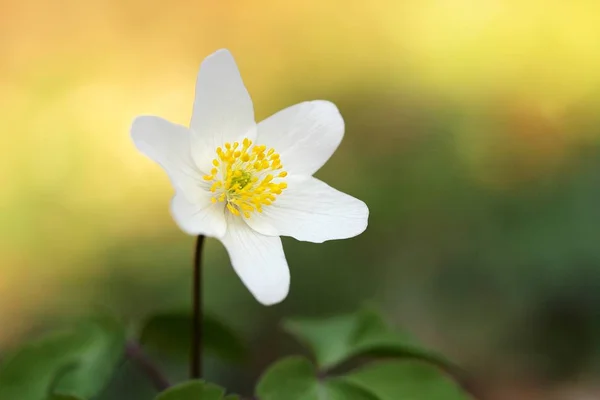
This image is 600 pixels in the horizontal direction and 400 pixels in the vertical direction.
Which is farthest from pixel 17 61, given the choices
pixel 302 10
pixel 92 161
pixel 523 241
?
pixel 523 241

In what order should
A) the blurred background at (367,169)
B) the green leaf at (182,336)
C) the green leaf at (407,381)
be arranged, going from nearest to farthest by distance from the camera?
1. the green leaf at (407,381)
2. the green leaf at (182,336)
3. the blurred background at (367,169)

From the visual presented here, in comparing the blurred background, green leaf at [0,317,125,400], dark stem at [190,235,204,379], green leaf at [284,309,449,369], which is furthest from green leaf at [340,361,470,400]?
the blurred background

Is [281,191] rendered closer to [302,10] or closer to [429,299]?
[429,299]

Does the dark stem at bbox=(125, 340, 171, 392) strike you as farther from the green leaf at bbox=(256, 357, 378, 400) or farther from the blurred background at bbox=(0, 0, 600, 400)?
the blurred background at bbox=(0, 0, 600, 400)

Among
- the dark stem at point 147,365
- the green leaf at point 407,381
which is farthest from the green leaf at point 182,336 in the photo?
the green leaf at point 407,381

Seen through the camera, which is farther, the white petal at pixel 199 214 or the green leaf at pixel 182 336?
the green leaf at pixel 182 336

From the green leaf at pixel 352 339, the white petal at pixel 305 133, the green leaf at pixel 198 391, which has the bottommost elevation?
the green leaf at pixel 352 339

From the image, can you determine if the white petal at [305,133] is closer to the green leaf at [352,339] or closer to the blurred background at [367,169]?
the green leaf at [352,339]

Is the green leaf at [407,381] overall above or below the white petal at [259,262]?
below
